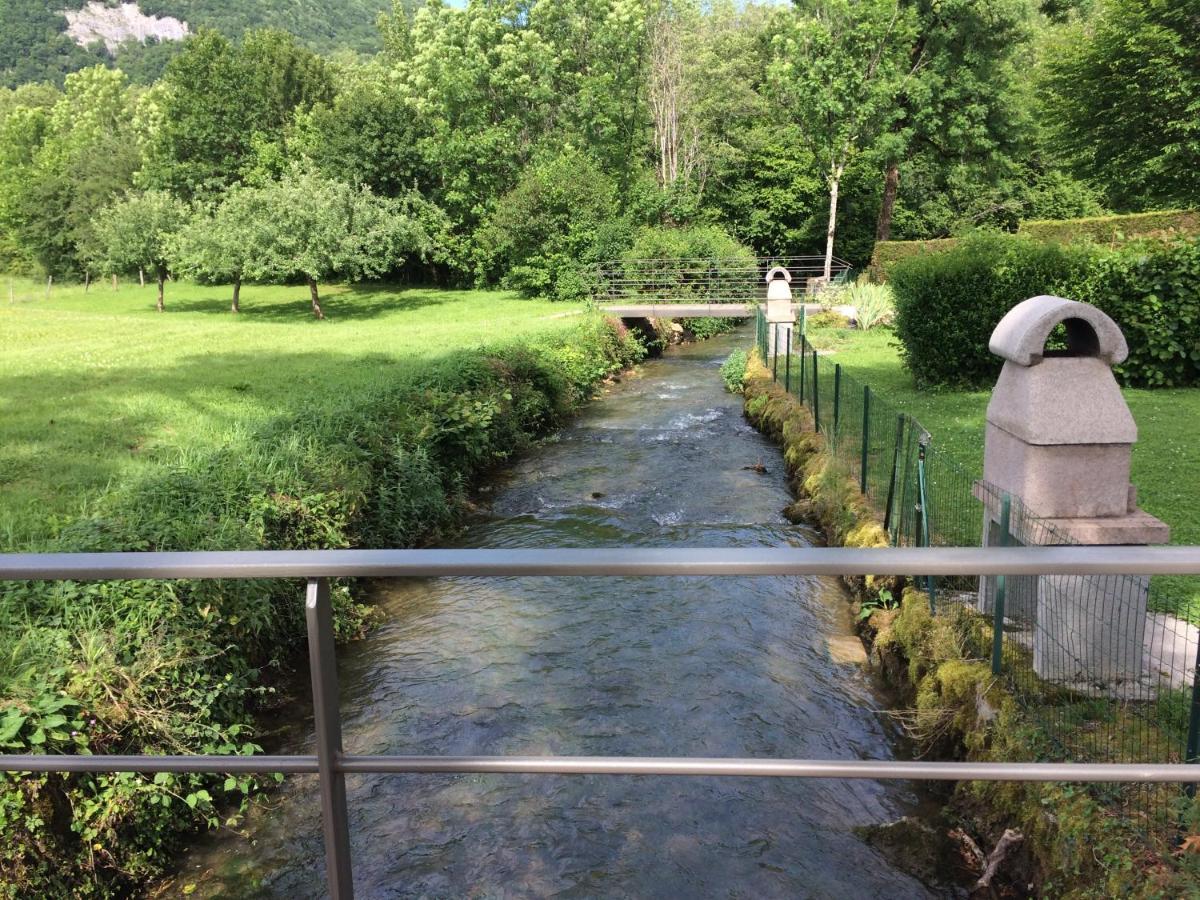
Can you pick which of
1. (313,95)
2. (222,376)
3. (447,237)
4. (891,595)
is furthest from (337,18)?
(891,595)

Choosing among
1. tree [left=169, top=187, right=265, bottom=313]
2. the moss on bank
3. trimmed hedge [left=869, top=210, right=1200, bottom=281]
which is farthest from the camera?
tree [left=169, top=187, right=265, bottom=313]

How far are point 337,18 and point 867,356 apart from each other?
141161 millimetres

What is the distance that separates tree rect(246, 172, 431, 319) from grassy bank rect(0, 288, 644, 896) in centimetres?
782

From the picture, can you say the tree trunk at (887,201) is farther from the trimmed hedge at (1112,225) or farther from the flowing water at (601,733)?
the flowing water at (601,733)

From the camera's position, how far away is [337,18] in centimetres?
13438

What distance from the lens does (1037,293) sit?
13.5 metres

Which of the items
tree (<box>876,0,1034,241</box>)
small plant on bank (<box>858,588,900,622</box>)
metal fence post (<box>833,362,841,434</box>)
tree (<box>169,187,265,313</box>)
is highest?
tree (<box>876,0,1034,241</box>)

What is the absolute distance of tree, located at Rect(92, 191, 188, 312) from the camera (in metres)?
29.4

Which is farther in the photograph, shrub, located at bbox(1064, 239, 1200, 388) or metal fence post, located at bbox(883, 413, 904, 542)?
shrub, located at bbox(1064, 239, 1200, 388)

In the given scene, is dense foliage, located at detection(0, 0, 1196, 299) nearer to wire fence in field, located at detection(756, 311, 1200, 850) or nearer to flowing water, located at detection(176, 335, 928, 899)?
flowing water, located at detection(176, 335, 928, 899)

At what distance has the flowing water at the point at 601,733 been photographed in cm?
453

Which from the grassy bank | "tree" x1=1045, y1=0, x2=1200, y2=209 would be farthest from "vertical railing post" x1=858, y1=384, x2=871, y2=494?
"tree" x1=1045, y1=0, x2=1200, y2=209

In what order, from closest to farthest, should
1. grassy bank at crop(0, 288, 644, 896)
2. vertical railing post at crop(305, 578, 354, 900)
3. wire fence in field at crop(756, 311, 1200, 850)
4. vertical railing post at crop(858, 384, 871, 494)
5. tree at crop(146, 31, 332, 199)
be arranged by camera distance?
vertical railing post at crop(305, 578, 354, 900)
wire fence in field at crop(756, 311, 1200, 850)
grassy bank at crop(0, 288, 644, 896)
vertical railing post at crop(858, 384, 871, 494)
tree at crop(146, 31, 332, 199)

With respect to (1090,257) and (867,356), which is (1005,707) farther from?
(867,356)
